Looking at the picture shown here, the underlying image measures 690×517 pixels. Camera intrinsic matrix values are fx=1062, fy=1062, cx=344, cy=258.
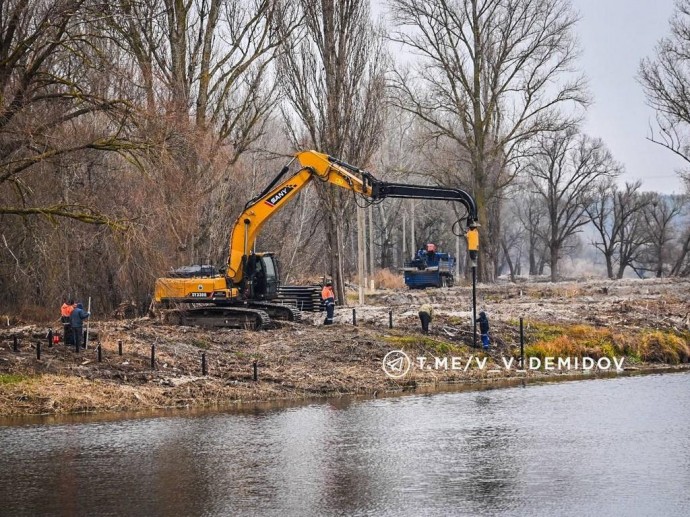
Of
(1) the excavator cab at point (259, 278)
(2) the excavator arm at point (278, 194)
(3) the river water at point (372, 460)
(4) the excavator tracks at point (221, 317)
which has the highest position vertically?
(2) the excavator arm at point (278, 194)

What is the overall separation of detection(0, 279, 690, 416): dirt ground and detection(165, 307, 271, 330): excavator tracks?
2.44ft

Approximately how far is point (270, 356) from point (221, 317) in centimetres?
531

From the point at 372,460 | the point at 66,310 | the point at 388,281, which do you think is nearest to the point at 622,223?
the point at 388,281

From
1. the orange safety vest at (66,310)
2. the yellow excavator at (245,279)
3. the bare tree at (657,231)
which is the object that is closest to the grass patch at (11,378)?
the orange safety vest at (66,310)

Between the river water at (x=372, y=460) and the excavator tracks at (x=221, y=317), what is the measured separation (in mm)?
8533

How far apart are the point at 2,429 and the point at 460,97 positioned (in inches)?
1685

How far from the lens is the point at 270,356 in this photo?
91.4 ft

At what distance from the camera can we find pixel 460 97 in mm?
59406

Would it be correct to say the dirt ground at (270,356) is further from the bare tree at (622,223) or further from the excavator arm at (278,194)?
the bare tree at (622,223)

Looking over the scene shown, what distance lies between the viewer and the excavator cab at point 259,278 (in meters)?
33.2

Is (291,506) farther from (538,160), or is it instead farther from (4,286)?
(538,160)

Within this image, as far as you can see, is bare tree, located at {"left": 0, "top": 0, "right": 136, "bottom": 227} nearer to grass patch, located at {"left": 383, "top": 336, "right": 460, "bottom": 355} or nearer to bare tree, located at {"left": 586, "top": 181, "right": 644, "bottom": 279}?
grass patch, located at {"left": 383, "top": 336, "right": 460, "bottom": 355}

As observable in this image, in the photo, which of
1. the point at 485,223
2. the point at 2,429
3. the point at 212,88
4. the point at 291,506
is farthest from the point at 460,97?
the point at 291,506

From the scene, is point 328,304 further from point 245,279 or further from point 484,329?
point 484,329
